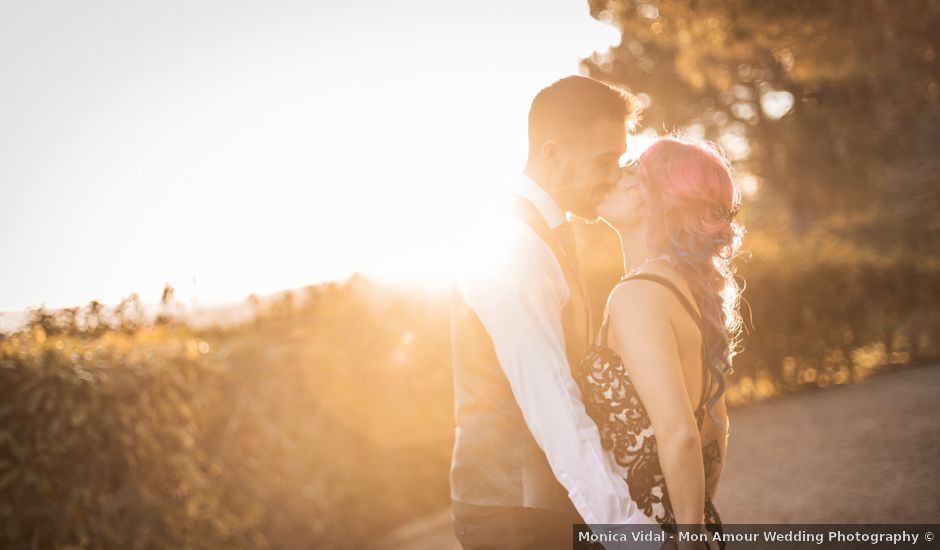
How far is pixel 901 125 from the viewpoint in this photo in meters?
28.4

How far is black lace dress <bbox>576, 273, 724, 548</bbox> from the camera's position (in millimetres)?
2510

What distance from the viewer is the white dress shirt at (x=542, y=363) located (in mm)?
2197

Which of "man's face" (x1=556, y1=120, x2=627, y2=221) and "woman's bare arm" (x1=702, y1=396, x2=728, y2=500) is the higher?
"man's face" (x1=556, y1=120, x2=627, y2=221)

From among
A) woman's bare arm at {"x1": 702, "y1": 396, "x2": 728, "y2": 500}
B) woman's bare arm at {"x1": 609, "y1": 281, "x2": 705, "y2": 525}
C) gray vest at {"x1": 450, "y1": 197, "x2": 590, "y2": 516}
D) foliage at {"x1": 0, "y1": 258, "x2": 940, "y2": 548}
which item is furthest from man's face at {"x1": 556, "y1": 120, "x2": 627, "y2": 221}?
foliage at {"x1": 0, "y1": 258, "x2": 940, "y2": 548}

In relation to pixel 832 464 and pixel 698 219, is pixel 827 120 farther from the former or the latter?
pixel 698 219

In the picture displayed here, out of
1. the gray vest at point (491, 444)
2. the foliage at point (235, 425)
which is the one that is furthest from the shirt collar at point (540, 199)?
the foliage at point (235, 425)

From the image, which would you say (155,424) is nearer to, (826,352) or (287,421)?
(287,421)

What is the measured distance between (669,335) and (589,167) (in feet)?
2.39

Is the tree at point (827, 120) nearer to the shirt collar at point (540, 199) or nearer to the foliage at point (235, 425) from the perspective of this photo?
the foliage at point (235, 425)

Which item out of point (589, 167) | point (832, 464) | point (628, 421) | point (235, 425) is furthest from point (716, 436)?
point (832, 464)

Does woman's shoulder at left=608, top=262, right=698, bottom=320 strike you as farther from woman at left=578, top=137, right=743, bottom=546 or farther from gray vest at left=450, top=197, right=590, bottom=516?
gray vest at left=450, top=197, right=590, bottom=516

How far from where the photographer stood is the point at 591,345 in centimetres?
276

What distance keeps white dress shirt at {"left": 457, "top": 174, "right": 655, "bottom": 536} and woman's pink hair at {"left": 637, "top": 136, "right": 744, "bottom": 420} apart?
560mm

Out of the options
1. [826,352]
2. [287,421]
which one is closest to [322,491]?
[287,421]
